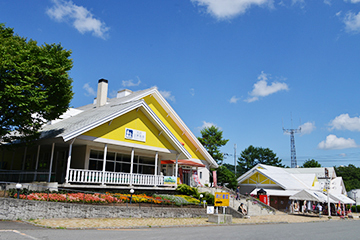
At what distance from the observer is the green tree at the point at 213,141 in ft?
139

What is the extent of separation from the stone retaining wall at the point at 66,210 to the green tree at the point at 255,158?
63982 mm

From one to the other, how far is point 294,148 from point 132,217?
210 feet

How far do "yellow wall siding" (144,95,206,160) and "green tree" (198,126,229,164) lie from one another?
9365 mm

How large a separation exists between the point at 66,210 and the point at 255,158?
70.4 meters

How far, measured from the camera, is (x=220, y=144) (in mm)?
43031

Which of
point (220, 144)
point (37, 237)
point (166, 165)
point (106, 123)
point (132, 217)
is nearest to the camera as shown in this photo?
point (37, 237)

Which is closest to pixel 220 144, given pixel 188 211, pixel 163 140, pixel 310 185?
pixel 310 185

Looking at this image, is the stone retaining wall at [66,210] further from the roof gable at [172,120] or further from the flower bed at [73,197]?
the roof gable at [172,120]

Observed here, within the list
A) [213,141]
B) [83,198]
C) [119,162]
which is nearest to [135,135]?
[119,162]

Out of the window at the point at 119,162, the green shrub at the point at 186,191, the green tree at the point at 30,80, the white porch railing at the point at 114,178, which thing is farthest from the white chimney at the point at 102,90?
the green shrub at the point at 186,191

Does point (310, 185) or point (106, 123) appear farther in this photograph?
point (310, 185)

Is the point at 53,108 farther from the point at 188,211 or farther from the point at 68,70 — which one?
the point at 188,211

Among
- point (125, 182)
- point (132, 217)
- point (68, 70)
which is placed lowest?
point (132, 217)

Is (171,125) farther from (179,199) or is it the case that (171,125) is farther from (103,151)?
(179,199)
